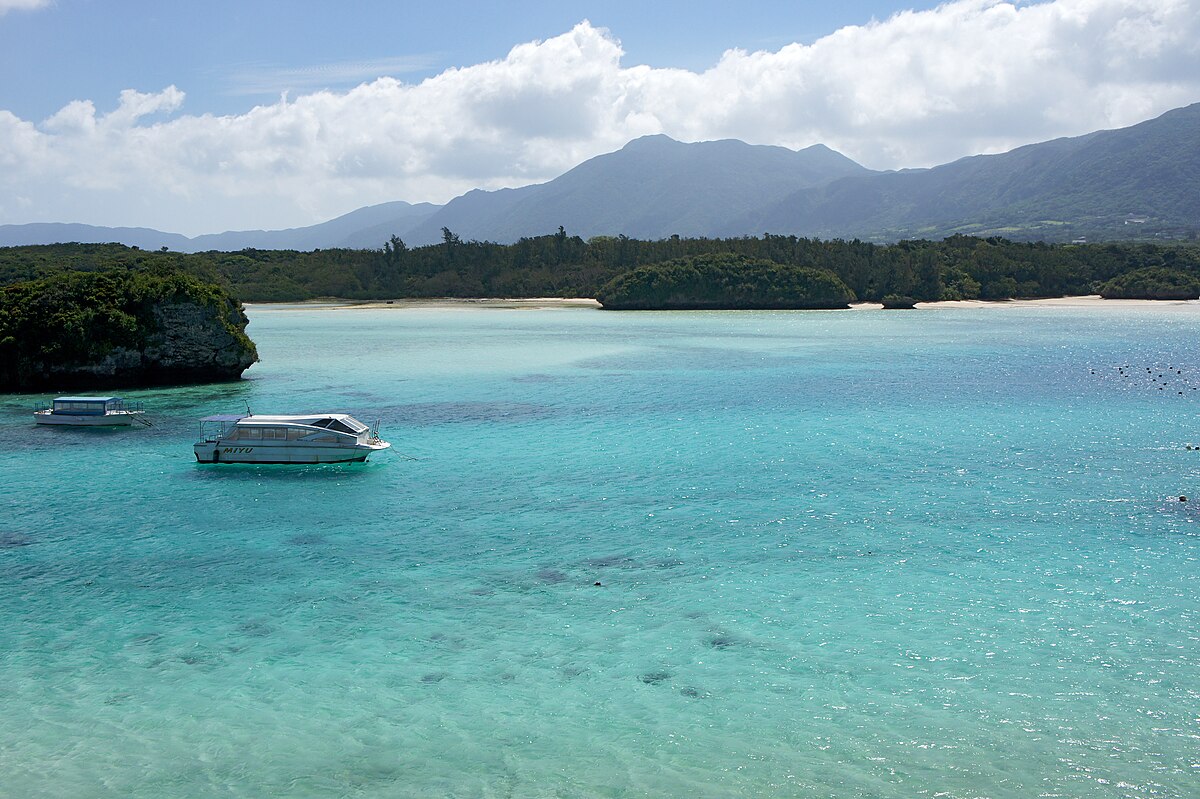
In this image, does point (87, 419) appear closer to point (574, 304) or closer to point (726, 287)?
point (726, 287)

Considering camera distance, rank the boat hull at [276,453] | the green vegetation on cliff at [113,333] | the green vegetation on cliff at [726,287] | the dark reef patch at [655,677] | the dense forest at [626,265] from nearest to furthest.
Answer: the dark reef patch at [655,677] < the boat hull at [276,453] < the green vegetation on cliff at [113,333] < the green vegetation on cliff at [726,287] < the dense forest at [626,265]

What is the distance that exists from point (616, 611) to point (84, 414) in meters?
31.9

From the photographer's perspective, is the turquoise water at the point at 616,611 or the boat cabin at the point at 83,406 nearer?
the turquoise water at the point at 616,611

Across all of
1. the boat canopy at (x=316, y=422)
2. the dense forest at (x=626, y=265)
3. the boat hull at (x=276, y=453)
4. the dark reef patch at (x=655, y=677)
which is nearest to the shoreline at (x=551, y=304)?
the dense forest at (x=626, y=265)

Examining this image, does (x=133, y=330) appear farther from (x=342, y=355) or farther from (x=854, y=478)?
(x=854, y=478)

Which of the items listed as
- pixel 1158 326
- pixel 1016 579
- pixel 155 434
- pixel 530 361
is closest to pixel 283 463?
pixel 155 434

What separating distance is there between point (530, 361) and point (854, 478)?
4007 cm

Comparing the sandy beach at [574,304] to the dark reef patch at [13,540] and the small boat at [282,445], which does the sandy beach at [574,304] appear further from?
the dark reef patch at [13,540]

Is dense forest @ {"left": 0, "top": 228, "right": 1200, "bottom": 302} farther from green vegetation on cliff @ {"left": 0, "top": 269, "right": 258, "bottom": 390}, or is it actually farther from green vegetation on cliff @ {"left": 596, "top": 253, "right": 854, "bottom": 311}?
green vegetation on cliff @ {"left": 0, "top": 269, "right": 258, "bottom": 390}

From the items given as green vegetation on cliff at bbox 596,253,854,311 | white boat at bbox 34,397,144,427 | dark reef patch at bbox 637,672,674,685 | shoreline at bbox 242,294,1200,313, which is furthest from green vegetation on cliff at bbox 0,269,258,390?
green vegetation on cliff at bbox 596,253,854,311

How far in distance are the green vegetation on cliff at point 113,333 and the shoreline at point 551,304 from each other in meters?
89.7

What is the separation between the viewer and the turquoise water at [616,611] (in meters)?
12.6

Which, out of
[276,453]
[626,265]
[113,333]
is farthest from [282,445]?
[626,265]

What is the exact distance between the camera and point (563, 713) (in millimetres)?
13961
